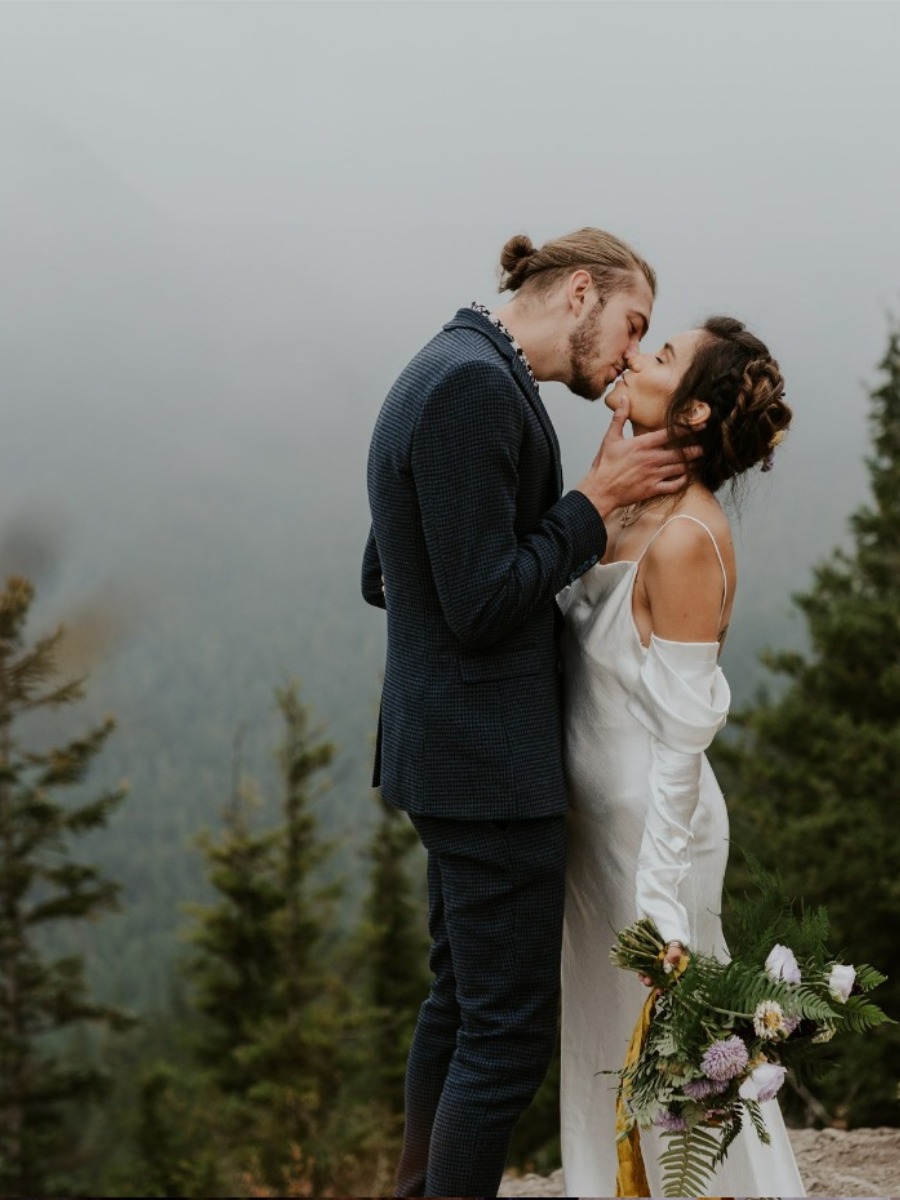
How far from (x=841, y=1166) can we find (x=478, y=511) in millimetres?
2375

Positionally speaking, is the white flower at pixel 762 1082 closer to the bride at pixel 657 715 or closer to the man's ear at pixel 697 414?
the bride at pixel 657 715

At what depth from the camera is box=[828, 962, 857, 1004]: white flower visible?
237 cm

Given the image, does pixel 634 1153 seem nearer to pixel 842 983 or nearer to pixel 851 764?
pixel 842 983

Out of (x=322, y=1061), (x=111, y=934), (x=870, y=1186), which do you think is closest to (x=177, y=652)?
(x=111, y=934)

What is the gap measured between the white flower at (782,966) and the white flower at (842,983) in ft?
0.20

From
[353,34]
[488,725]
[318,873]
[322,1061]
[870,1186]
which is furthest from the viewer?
[353,34]

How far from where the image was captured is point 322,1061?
16312 millimetres

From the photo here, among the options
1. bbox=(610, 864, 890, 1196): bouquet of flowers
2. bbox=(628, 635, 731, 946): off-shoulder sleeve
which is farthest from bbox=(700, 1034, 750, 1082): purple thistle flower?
bbox=(628, 635, 731, 946): off-shoulder sleeve

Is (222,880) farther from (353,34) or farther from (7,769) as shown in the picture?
(353,34)

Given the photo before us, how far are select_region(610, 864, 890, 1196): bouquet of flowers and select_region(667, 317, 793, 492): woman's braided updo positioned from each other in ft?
2.91

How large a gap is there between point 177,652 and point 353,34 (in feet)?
58.6

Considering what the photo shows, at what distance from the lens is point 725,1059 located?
7.39 feet

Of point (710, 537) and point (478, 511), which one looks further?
point (710, 537)

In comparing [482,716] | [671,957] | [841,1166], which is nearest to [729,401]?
[482,716]
